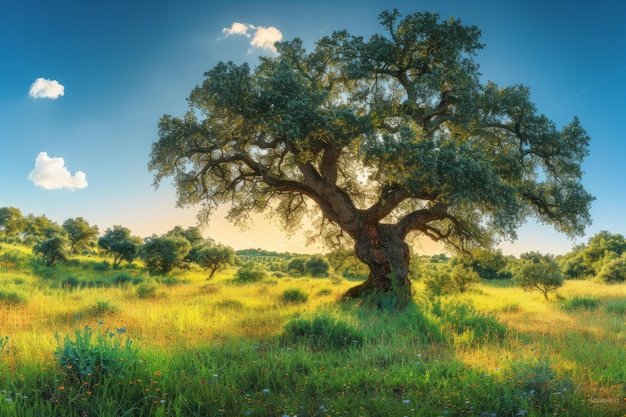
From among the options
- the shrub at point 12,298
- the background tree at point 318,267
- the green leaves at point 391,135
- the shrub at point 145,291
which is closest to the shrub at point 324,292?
the green leaves at point 391,135

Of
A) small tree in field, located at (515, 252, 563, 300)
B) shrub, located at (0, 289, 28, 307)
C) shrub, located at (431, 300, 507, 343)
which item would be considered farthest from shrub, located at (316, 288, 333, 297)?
shrub, located at (0, 289, 28, 307)

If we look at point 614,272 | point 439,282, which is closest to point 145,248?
point 439,282

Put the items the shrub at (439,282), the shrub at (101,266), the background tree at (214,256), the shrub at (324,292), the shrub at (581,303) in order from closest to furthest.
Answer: the shrub at (581,303)
the shrub at (324,292)
the shrub at (439,282)
the shrub at (101,266)
the background tree at (214,256)

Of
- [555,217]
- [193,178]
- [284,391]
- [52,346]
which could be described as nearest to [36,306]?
[52,346]

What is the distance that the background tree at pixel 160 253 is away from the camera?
32312mm

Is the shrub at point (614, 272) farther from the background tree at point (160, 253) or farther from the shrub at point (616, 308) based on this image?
the background tree at point (160, 253)

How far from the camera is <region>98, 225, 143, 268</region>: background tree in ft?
112

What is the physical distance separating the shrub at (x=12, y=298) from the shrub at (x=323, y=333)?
9502 millimetres

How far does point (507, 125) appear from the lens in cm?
1770

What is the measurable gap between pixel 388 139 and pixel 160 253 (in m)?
24.4

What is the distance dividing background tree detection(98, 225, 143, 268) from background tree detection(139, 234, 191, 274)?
185cm

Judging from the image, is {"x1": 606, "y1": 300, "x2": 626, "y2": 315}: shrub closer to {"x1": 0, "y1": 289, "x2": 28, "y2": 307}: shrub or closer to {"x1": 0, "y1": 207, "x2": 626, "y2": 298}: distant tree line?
{"x1": 0, "y1": 207, "x2": 626, "y2": 298}: distant tree line

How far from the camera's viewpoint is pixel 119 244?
34.1m

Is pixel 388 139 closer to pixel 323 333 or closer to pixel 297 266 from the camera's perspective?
pixel 323 333
